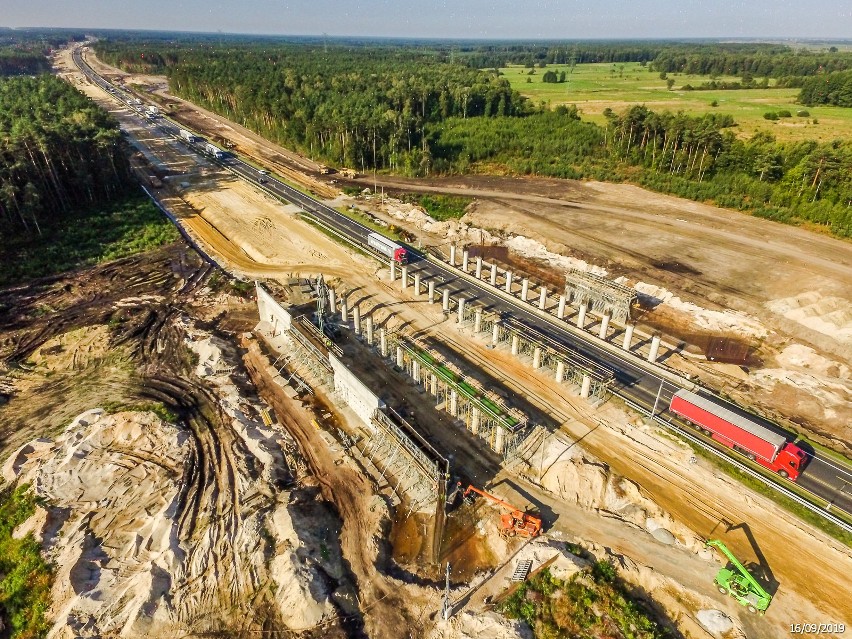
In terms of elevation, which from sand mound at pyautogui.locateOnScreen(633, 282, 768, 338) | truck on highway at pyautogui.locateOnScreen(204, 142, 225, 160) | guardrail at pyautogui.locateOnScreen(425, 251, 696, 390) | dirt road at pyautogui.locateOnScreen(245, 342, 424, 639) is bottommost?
dirt road at pyautogui.locateOnScreen(245, 342, 424, 639)

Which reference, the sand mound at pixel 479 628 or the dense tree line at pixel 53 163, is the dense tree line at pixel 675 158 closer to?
the dense tree line at pixel 53 163

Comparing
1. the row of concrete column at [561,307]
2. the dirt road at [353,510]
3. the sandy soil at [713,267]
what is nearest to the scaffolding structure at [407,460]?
the dirt road at [353,510]

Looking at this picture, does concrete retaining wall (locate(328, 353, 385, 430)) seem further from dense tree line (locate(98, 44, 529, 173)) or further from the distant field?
the distant field

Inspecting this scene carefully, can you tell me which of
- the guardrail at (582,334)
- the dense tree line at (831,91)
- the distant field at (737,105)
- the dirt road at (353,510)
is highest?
the dense tree line at (831,91)

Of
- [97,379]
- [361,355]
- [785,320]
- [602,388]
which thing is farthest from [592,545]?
[97,379]

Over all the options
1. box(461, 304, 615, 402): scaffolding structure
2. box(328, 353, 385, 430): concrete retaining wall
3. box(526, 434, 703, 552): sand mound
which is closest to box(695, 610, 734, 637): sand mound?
box(526, 434, 703, 552): sand mound

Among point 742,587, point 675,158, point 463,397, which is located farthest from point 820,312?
point 675,158
